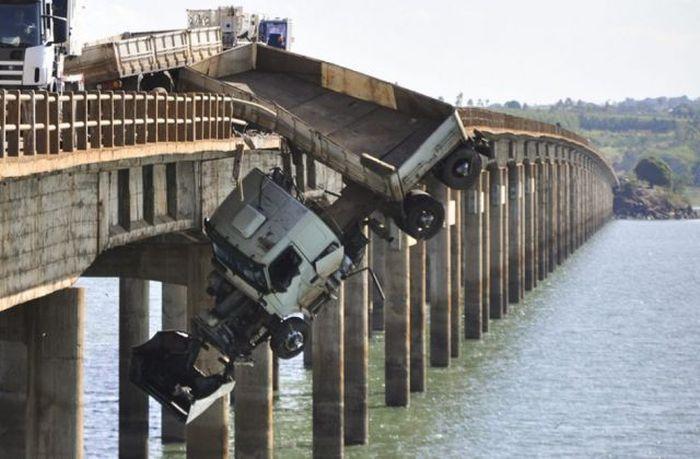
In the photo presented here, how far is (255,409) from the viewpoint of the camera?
39031 millimetres

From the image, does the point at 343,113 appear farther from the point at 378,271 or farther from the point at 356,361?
the point at 378,271

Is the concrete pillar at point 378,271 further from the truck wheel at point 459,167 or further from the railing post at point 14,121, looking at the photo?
the railing post at point 14,121

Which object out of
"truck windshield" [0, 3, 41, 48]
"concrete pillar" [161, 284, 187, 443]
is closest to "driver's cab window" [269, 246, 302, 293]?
"truck windshield" [0, 3, 41, 48]

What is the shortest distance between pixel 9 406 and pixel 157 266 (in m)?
10.4

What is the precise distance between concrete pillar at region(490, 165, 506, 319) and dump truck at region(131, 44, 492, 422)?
49774 millimetres

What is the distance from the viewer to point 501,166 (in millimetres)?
93312

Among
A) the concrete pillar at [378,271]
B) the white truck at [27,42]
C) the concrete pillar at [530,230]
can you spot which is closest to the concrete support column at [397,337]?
the concrete pillar at [378,271]

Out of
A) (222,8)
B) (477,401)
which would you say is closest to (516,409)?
(477,401)

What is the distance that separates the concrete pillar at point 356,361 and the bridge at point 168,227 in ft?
0.13

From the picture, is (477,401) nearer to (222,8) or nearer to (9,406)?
(222,8)

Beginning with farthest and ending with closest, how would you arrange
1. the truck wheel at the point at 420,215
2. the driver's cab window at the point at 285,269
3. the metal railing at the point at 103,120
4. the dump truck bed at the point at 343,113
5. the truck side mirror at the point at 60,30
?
the truck wheel at the point at 420,215, the dump truck bed at the point at 343,113, the truck side mirror at the point at 60,30, the driver's cab window at the point at 285,269, the metal railing at the point at 103,120

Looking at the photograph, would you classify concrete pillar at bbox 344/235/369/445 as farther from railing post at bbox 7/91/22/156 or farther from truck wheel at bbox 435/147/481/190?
railing post at bbox 7/91/22/156

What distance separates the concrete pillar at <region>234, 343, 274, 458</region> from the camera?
128ft

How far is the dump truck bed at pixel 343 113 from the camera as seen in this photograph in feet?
113
